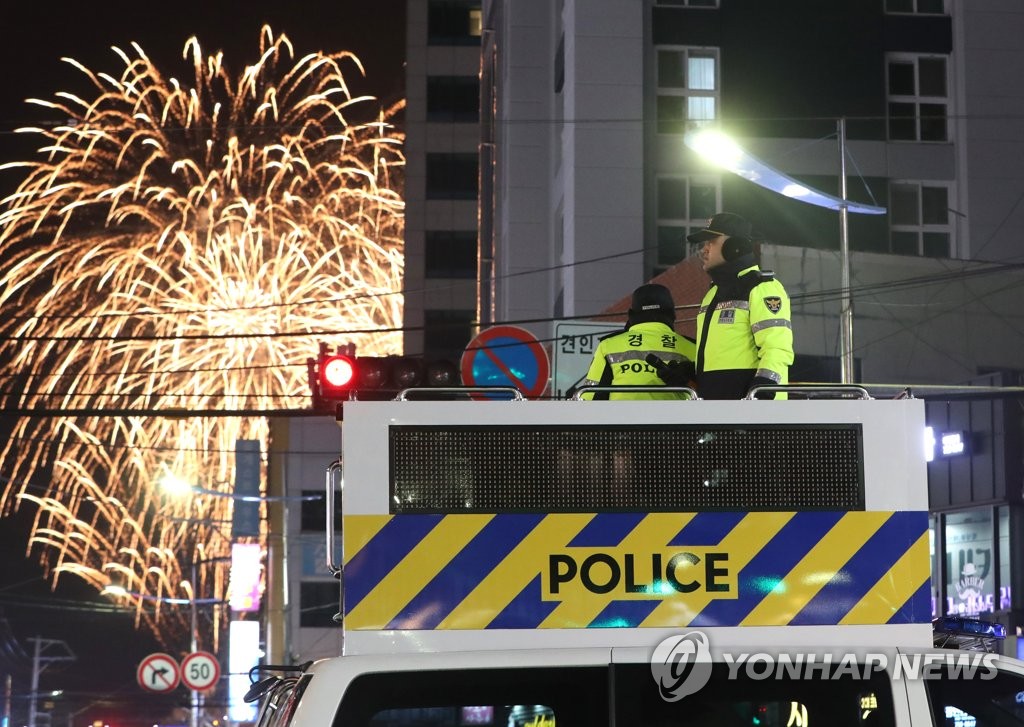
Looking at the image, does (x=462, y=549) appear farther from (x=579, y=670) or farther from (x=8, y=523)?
(x=8, y=523)

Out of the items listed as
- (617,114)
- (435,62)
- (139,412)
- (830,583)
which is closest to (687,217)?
(617,114)

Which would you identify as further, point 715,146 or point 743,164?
point 743,164

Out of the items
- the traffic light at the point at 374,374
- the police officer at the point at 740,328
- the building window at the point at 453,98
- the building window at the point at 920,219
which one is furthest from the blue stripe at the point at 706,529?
the building window at the point at 453,98

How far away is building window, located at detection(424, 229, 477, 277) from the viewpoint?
6600 centimetres

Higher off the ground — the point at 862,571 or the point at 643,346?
the point at 643,346

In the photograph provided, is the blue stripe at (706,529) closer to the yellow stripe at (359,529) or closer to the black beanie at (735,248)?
the yellow stripe at (359,529)

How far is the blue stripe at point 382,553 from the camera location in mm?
→ 5332

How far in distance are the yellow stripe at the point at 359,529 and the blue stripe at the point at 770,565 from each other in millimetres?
1114

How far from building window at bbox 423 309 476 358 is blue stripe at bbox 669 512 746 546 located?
58.6 m

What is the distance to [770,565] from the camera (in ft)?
17.6

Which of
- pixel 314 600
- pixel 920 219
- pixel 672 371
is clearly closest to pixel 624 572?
pixel 672 371

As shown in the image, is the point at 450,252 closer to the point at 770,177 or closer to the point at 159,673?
the point at 159,673

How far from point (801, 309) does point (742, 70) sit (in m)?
8.04

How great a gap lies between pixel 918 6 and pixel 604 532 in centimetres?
3150
